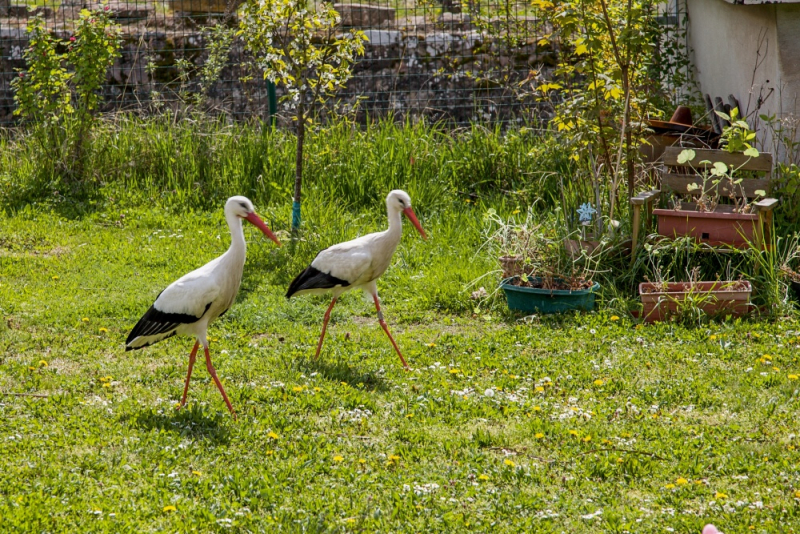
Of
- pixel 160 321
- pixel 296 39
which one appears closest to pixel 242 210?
pixel 160 321

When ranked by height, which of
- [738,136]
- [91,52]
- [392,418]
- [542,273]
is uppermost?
[91,52]

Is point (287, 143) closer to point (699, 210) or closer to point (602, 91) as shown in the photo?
point (602, 91)

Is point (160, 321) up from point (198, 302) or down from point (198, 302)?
down

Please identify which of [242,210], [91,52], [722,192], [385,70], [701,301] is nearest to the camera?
[242,210]

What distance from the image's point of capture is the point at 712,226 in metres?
7.26

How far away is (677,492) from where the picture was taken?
432cm

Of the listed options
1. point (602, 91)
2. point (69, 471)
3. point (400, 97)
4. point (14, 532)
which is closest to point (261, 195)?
point (400, 97)

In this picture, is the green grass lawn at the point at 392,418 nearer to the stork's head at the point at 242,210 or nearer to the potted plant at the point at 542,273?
the potted plant at the point at 542,273

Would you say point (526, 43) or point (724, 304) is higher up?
point (526, 43)

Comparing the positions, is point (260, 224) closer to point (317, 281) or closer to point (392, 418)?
point (317, 281)

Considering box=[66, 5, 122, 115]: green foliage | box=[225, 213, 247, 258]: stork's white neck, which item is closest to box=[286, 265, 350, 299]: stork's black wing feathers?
box=[225, 213, 247, 258]: stork's white neck

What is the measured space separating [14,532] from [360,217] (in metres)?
5.71

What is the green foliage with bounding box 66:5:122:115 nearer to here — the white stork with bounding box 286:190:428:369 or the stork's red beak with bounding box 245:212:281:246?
the white stork with bounding box 286:190:428:369

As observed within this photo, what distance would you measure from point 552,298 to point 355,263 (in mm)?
1901
